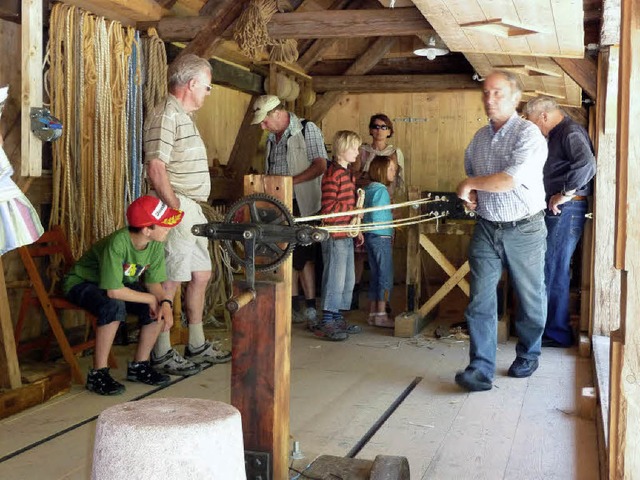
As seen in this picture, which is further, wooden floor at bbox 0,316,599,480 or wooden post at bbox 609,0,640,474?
wooden floor at bbox 0,316,599,480

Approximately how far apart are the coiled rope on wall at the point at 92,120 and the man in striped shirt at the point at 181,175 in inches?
28.6

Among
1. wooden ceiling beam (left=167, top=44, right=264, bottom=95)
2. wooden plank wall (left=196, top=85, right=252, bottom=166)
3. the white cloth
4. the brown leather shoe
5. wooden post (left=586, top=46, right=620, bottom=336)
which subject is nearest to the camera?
the white cloth

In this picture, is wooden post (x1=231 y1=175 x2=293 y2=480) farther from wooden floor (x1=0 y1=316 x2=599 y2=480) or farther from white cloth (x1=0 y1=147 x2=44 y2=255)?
white cloth (x1=0 y1=147 x2=44 y2=255)

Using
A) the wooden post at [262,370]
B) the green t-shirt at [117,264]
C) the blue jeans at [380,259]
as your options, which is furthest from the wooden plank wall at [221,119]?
the wooden post at [262,370]

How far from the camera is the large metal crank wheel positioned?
9.34ft

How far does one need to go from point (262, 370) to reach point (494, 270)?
2.32 metres

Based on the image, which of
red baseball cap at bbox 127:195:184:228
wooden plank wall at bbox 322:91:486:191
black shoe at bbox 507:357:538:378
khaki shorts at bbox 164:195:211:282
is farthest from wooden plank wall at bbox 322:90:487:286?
red baseball cap at bbox 127:195:184:228

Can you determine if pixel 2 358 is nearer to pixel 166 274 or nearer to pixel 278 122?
pixel 166 274

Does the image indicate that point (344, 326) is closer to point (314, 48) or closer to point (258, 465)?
point (314, 48)

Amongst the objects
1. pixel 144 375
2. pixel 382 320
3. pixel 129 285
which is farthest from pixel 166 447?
pixel 382 320

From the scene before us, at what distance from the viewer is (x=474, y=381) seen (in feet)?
15.4

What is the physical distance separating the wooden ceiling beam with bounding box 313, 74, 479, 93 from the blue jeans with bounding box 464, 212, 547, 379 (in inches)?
171

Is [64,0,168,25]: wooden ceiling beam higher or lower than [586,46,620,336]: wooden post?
higher

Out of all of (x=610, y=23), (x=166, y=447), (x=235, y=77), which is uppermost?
(x=235, y=77)
